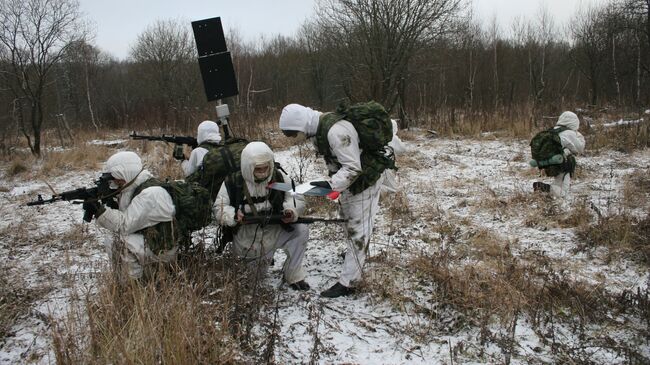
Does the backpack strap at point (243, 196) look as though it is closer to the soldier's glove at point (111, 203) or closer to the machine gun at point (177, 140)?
the soldier's glove at point (111, 203)

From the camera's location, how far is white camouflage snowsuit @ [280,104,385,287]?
3117 mm

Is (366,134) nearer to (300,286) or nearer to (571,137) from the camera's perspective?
(300,286)

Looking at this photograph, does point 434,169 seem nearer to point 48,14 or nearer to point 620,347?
point 620,347

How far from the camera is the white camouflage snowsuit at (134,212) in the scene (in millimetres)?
3031

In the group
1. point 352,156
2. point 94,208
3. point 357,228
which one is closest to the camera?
point 94,208

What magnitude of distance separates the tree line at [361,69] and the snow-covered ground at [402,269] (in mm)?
3893

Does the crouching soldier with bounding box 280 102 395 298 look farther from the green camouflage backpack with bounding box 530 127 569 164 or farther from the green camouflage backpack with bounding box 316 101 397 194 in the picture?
the green camouflage backpack with bounding box 530 127 569 164

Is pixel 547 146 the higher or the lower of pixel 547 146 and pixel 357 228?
the higher

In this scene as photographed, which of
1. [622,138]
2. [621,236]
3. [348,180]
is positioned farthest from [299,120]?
[622,138]

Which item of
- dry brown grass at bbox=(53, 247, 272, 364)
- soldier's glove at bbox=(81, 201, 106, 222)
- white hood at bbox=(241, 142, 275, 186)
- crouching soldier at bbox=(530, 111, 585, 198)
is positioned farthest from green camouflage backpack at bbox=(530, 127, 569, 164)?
soldier's glove at bbox=(81, 201, 106, 222)

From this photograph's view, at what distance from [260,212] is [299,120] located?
Answer: 0.79m

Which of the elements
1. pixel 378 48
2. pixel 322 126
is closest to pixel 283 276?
pixel 322 126

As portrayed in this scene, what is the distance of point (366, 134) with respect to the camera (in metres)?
3.22

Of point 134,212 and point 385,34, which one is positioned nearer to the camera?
point 134,212
